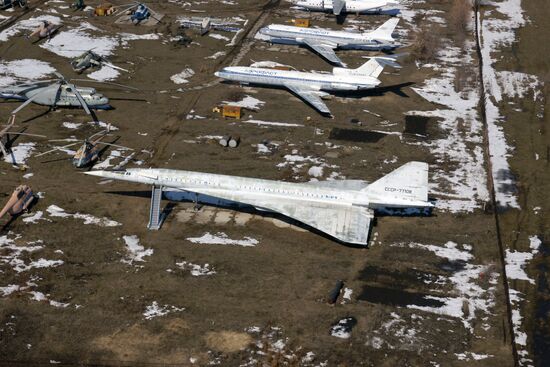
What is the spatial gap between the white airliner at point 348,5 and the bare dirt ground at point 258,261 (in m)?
36.2

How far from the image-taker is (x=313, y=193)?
5216cm

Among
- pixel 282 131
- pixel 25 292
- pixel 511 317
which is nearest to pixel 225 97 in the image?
pixel 282 131

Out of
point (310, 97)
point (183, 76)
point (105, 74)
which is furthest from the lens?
point (183, 76)

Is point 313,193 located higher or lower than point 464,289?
higher

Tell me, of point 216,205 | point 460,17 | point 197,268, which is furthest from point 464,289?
point 460,17

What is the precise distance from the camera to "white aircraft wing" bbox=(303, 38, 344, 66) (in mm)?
87750

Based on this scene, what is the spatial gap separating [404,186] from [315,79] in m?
28.3

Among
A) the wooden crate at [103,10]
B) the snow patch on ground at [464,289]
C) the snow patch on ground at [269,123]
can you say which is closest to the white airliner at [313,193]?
the snow patch on ground at [464,289]

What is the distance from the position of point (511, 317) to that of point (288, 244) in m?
18.5

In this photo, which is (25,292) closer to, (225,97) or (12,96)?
(12,96)

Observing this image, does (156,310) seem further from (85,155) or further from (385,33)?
(385,33)

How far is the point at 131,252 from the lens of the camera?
4956cm

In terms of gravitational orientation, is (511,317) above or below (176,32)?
below

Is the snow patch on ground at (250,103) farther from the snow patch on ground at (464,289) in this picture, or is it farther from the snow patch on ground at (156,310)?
the snow patch on ground at (156,310)
